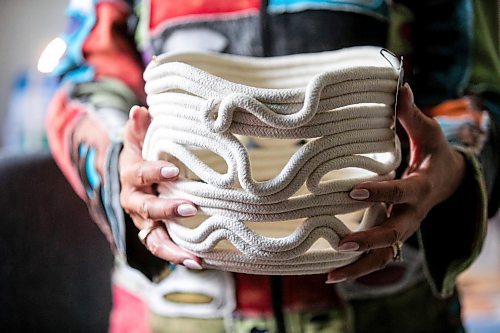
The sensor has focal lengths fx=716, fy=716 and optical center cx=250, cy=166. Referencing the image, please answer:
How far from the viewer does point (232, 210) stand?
1.03 ft

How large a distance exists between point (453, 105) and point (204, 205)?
22cm

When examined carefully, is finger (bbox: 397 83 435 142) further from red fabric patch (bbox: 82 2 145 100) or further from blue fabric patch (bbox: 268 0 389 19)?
red fabric patch (bbox: 82 2 145 100)

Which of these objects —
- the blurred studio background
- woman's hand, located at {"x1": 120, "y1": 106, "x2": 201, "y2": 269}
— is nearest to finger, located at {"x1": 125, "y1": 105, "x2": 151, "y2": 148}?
woman's hand, located at {"x1": 120, "y1": 106, "x2": 201, "y2": 269}

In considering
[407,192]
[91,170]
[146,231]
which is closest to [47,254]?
[91,170]

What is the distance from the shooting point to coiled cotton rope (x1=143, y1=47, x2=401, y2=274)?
0.30 meters

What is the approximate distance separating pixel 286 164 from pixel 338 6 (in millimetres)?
178

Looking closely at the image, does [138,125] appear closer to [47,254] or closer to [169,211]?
[169,211]

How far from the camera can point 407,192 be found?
0.35 meters

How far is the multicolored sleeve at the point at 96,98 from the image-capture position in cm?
47

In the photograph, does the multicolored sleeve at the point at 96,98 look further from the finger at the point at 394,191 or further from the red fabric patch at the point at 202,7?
the finger at the point at 394,191

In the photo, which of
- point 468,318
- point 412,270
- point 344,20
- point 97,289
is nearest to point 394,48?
point 344,20

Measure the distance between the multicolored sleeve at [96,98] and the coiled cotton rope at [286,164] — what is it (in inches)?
4.7

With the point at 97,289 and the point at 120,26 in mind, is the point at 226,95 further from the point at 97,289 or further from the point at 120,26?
the point at 97,289

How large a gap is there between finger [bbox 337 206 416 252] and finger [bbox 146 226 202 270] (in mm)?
73
